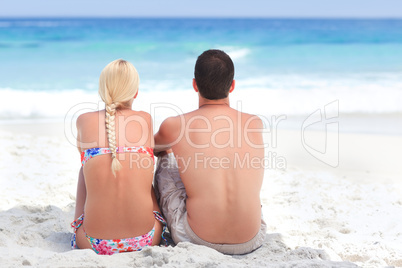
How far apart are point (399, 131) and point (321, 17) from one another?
3659 centimetres

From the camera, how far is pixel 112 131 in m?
2.43

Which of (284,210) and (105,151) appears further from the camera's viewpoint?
(284,210)

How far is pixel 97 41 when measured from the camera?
749 inches

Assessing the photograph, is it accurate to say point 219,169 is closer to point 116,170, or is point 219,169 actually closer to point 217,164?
point 217,164

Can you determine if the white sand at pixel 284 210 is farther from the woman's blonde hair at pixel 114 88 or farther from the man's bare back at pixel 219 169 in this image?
the woman's blonde hair at pixel 114 88

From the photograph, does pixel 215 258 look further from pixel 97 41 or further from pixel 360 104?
pixel 97 41

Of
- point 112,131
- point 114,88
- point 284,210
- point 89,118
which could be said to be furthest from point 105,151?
point 284,210

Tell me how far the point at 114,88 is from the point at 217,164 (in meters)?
0.73

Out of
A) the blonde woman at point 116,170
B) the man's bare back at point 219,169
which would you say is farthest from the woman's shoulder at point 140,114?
the man's bare back at point 219,169

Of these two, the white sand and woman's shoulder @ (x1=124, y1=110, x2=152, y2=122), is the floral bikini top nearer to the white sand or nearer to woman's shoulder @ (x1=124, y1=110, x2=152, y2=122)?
woman's shoulder @ (x1=124, y1=110, x2=152, y2=122)

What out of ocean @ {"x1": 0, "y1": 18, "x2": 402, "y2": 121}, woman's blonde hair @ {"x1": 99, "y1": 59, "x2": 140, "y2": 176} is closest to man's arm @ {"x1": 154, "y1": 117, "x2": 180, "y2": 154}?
woman's blonde hair @ {"x1": 99, "y1": 59, "x2": 140, "y2": 176}

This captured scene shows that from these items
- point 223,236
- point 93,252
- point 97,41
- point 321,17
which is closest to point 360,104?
point 223,236

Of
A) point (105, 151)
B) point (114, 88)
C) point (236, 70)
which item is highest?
point (236, 70)

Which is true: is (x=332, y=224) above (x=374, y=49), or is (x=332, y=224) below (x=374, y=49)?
below
